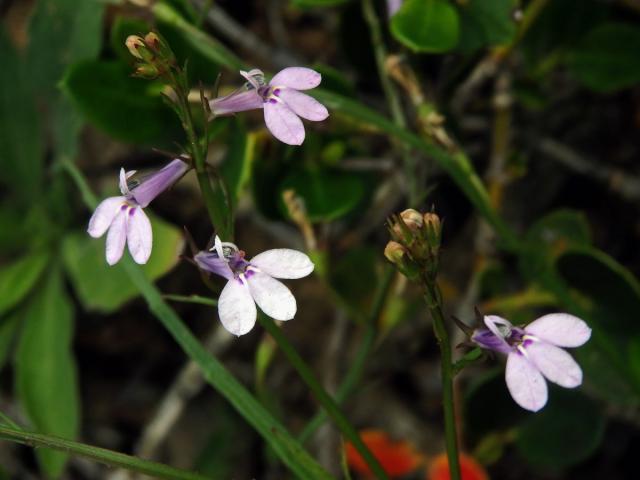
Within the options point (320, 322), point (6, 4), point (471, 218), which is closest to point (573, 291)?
point (471, 218)

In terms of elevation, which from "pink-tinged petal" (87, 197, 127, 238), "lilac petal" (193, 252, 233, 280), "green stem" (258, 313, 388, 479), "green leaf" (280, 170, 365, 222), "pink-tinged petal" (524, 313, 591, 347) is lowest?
"pink-tinged petal" (524, 313, 591, 347)

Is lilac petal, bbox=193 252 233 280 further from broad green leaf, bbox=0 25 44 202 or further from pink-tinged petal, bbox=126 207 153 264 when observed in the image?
broad green leaf, bbox=0 25 44 202

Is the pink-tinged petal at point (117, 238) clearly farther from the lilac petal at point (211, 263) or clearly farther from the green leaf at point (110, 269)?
the green leaf at point (110, 269)

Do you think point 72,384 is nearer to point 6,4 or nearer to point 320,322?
point 320,322

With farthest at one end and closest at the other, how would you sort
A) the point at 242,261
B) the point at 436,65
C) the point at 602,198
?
the point at 602,198, the point at 436,65, the point at 242,261

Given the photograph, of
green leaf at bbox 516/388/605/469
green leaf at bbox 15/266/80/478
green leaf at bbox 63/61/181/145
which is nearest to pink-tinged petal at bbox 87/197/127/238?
green leaf at bbox 63/61/181/145

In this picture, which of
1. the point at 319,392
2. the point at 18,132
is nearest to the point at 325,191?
the point at 319,392
